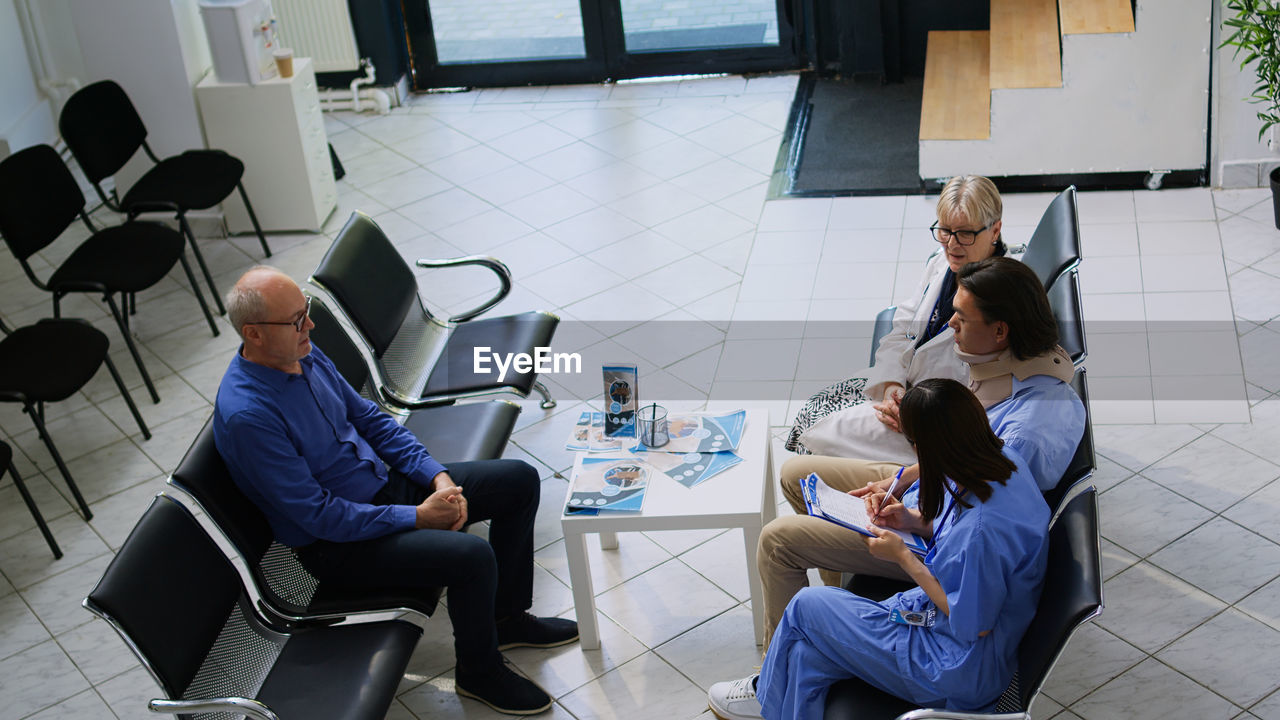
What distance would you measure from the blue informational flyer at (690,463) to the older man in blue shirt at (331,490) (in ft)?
1.86

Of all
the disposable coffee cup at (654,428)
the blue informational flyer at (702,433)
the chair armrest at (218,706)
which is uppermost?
the disposable coffee cup at (654,428)

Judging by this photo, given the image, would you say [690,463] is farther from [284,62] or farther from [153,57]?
[153,57]

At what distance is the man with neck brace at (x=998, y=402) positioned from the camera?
314 centimetres

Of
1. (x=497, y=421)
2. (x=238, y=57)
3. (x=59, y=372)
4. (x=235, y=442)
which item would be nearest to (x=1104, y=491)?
(x=497, y=421)

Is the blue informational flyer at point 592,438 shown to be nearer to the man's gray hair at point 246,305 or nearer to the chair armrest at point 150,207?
the man's gray hair at point 246,305

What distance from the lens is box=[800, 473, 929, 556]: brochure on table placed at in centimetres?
319

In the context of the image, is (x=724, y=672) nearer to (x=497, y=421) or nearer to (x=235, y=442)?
(x=497, y=421)

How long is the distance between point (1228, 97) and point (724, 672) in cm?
408

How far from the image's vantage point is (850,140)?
23.7 ft

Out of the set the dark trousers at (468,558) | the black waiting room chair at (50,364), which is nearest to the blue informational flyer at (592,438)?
the dark trousers at (468,558)

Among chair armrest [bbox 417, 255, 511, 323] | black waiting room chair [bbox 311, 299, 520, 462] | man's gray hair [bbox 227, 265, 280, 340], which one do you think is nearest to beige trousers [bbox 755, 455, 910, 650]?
black waiting room chair [bbox 311, 299, 520, 462]

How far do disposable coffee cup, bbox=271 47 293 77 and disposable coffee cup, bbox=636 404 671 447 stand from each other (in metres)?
3.52

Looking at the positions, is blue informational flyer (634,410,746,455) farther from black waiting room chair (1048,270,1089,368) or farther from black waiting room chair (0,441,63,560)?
black waiting room chair (0,441,63,560)

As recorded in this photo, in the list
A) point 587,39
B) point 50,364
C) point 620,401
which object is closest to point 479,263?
point 620,401
